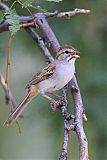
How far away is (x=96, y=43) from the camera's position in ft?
16.2

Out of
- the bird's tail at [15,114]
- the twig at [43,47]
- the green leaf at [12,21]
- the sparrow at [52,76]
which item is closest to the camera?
the green leaf at [12,21]

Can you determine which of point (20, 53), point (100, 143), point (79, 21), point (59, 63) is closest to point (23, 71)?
point (20, 53)

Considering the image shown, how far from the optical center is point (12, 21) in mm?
2562

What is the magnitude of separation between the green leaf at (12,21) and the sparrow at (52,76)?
0.47 m

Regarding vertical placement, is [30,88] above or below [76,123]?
above

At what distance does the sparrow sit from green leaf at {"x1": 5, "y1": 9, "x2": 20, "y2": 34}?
18.4 inches

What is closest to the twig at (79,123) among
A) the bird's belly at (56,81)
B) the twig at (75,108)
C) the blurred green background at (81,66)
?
the twig at (75,108)

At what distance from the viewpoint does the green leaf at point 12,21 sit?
253 centimetres

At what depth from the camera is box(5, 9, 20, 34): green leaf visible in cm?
253

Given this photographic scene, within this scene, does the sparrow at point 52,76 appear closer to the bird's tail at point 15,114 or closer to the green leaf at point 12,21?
the bird's tail at point 15,114

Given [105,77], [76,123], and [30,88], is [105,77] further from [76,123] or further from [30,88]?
[76,123]

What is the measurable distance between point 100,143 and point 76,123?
2544 millimetres

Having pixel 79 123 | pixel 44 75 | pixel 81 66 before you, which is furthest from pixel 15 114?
pixel 81 66

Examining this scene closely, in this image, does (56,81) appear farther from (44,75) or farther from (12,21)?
(12,21)
